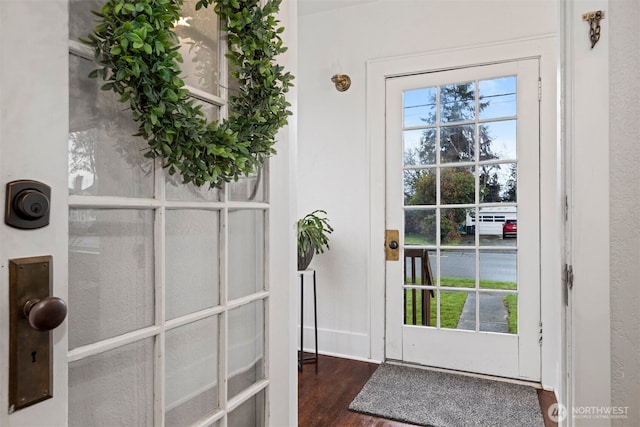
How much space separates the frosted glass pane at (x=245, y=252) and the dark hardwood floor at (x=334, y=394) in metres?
1.22

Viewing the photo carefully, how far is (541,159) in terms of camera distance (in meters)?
2.52

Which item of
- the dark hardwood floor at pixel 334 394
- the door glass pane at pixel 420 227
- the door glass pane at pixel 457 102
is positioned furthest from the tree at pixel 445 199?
the dark hardwood floor at pixel 334 394

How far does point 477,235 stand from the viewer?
2705mm

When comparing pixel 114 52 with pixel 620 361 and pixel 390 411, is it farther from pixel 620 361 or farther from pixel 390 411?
pixel 390 411

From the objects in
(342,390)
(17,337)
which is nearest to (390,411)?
(342,390)

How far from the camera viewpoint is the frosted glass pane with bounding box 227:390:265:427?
1.19 metres

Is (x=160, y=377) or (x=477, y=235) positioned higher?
(x=477, y=235)

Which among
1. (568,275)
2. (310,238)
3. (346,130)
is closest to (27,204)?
(568,275)

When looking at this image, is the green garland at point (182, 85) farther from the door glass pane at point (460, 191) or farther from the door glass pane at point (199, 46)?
the door glass pane at point (460, 191)

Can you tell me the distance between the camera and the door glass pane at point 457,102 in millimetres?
2711

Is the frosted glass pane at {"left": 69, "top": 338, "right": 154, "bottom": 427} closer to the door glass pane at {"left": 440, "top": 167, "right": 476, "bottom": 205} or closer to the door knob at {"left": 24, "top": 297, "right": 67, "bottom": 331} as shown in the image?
the door knob at {"left": 24, "top": 297, "right": 67, "bottom": 331}

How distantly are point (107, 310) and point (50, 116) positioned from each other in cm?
40

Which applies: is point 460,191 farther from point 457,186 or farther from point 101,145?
point 101,145

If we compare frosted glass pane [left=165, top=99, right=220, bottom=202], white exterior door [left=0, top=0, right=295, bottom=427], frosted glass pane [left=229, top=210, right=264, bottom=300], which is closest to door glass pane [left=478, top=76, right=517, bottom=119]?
white exterior door [left=0, top=0, right=295, bottom=427]
